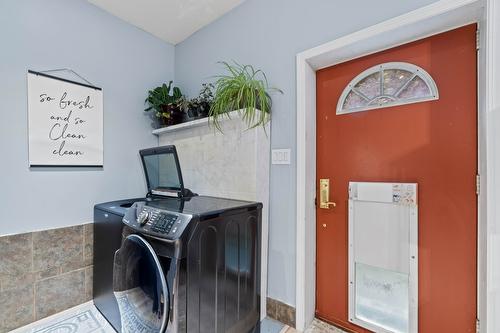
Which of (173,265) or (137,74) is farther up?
(137,74)

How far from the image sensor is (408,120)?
1.34 meters

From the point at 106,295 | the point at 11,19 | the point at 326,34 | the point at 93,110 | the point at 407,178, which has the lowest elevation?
the point at 106,295

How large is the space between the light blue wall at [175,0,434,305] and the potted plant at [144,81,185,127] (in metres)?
0.66

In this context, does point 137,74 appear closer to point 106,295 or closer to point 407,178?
point 106,295

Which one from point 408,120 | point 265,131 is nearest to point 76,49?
point 265,131

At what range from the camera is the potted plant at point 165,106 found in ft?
6.90

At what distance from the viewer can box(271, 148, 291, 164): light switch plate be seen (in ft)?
5.30

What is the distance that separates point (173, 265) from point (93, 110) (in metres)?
1.55

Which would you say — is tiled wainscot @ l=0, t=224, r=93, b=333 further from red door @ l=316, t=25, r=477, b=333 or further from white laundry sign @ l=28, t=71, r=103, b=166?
red door @ l=316, t=25, r=477, b=333

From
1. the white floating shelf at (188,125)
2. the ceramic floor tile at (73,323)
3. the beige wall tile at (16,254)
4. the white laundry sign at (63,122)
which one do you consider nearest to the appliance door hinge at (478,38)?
the white floating shelf at (188,125)

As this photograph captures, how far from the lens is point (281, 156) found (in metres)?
1.64

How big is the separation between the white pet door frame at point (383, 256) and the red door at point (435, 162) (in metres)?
0.04

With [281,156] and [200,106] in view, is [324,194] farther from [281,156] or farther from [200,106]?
[200,106]

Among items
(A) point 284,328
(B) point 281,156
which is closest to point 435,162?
(B) point 281,156
